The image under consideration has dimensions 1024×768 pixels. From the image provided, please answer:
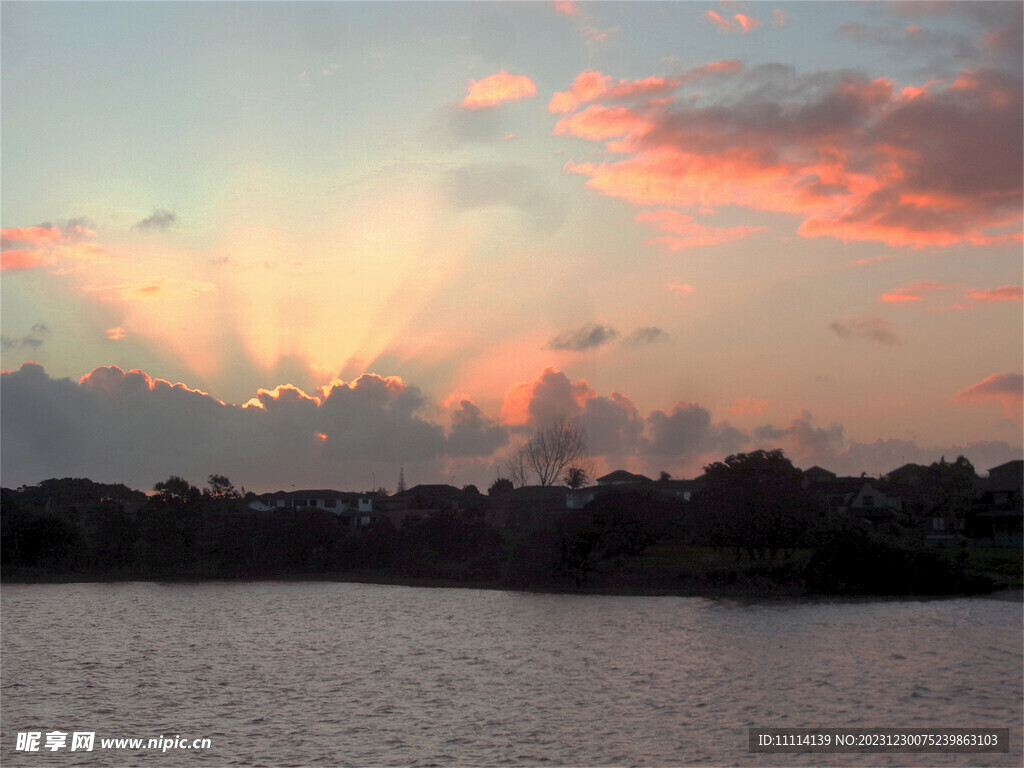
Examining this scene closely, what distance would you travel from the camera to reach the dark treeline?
70.5m

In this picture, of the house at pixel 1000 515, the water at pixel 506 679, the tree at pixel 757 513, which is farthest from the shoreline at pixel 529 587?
the house at pixel 1000 515

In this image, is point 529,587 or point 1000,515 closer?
point 529,587

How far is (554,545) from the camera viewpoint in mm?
77750

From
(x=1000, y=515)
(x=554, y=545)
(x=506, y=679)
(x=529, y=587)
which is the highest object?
(x=1000, y=515)

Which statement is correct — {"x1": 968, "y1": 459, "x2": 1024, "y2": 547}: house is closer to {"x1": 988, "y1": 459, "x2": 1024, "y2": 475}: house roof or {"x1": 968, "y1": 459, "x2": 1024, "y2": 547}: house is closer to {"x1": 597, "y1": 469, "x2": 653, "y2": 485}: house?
{"x1": 988, "y1": 459, "x2": 1024, "y2": 475}: house roof

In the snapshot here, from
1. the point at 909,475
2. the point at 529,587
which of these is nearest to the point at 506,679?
the point at 529,587

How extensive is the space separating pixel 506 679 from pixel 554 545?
1525 inches

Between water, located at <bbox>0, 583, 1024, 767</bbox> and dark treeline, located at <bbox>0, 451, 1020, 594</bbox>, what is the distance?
6040 millimetres

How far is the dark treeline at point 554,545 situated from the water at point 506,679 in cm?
604

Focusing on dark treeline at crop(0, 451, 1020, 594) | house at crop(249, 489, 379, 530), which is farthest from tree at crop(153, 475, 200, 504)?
house at crop(249, 489, 379, 530)

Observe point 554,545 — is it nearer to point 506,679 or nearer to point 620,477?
point 506,679

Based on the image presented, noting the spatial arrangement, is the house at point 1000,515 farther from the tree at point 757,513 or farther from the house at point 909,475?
the tree at point 757,513

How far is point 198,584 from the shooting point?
9031 centimetres

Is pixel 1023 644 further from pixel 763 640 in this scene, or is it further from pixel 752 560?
pixel 752 560
